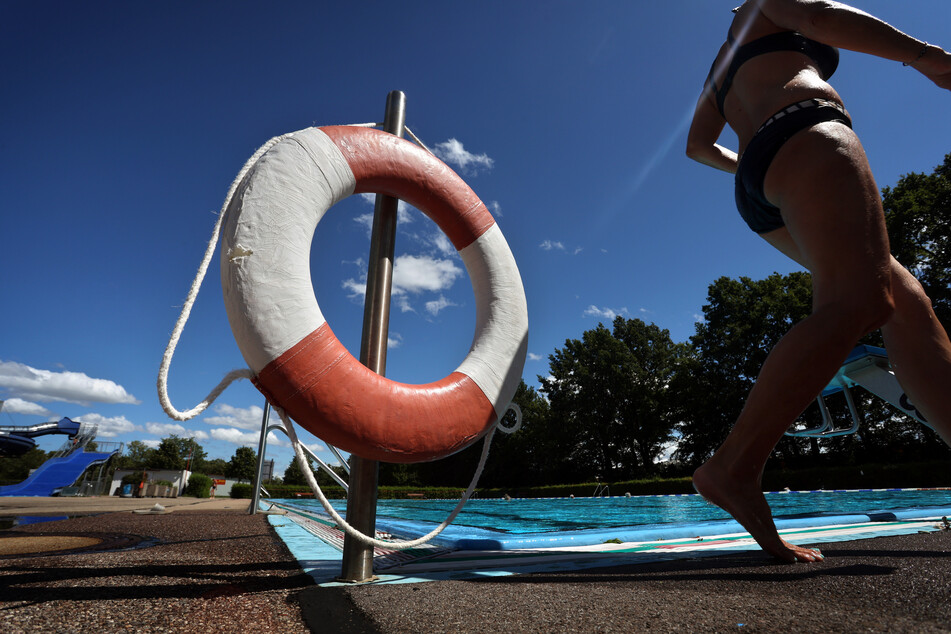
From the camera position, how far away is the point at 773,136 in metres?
1.18

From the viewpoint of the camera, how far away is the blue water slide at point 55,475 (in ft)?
51.0

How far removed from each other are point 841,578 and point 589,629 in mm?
676

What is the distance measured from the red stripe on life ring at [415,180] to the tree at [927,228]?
61.5ft

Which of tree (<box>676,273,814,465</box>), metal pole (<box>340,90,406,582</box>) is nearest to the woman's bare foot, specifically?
metal pole (<box>340,90,406,582</box>)

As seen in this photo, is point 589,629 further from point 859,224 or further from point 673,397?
point 673,397

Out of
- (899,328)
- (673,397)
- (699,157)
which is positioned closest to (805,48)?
(699,157)

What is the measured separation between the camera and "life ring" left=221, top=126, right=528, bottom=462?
1.21m

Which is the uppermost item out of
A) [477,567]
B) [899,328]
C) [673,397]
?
[673,397]

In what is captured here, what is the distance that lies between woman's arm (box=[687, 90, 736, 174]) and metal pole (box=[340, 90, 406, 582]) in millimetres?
1135

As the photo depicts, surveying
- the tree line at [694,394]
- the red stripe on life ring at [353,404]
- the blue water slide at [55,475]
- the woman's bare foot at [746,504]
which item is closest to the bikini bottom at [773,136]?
the woman's bare foot at [746,504]

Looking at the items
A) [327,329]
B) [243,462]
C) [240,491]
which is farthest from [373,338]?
A: [243,462]

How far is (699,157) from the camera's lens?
5.76 feet

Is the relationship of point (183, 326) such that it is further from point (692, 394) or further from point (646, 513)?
point (692, 394)

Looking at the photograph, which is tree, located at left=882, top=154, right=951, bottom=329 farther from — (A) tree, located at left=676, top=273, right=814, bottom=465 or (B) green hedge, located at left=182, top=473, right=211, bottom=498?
(B) green hedge, located at left=182, top=473, right=211, bottom=498
